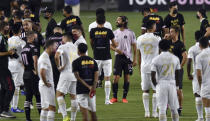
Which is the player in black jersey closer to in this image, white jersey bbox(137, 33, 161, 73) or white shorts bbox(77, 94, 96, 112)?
white jersey bbox(137, 33, 161, 73)

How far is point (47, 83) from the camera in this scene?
16672 mm

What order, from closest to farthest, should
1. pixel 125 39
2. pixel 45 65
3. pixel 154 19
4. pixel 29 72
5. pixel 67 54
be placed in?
pixel 45 65 → pixel 29 72 → pixel 67 54 → pixel 125 39 → pixel 154 19

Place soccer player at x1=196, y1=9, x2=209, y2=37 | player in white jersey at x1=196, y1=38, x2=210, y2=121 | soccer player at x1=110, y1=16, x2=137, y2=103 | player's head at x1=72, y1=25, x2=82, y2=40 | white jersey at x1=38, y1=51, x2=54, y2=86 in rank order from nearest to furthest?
white jersey at x1=38, y1=51, x2=54, y2=86, player in white jersey at x1=196, y1=38, x2=210, y2=121, player's head at x1=72, y1=25, x2=82, y2=40, soccer player at x1=110, y1=16, x2=137, y2=103, soccer player at x1=196, y1=9, x2=209, y2=37

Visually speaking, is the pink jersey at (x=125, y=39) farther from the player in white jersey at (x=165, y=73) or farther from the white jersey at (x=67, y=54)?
the player in white jersey at (x=165, y=73)

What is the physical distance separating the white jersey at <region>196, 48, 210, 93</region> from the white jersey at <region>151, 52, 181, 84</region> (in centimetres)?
65

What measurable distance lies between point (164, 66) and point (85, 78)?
6.25 feet

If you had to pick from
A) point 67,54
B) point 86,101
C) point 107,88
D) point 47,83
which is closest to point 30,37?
point 67,54

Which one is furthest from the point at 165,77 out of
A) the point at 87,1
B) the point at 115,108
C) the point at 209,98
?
the point at 87,1

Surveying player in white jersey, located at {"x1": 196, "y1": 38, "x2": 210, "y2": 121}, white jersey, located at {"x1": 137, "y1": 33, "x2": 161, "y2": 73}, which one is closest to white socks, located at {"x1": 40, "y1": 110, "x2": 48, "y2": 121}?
white jersey, located at {"x1": 137, "y1": 33, "x2": 161, "y2": 73}

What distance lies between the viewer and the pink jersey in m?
21.5

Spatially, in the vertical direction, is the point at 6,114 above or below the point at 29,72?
below

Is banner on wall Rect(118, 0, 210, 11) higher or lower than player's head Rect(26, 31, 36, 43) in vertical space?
higher

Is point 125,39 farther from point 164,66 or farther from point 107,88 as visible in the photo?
point 164,66

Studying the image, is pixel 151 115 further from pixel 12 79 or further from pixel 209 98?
pixel 12 79
